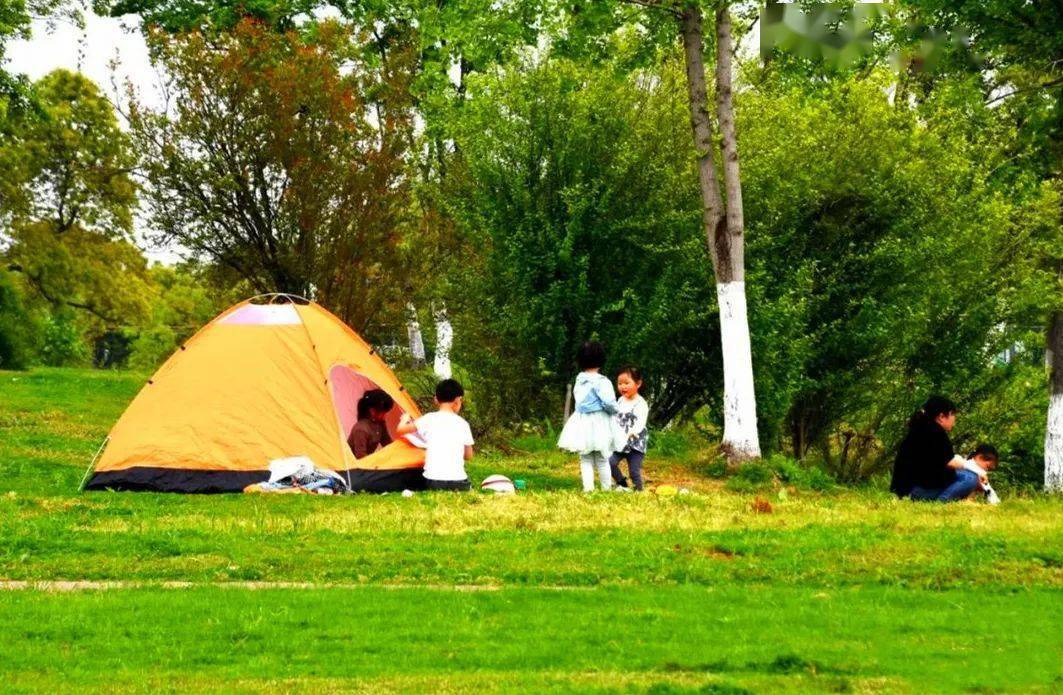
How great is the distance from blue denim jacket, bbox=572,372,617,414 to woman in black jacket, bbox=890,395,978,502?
3.16m

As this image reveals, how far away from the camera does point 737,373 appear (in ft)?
69.7

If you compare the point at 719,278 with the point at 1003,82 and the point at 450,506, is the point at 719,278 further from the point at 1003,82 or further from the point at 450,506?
the point at 1003,82

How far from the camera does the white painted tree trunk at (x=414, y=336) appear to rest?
2861cm

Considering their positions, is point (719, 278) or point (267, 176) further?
point (267, 176)

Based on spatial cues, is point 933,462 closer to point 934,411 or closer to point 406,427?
point 934,411

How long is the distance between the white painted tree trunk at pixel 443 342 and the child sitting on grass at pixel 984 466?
400 inches

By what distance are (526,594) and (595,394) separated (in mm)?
6487

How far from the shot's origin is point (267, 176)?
90.7 feet

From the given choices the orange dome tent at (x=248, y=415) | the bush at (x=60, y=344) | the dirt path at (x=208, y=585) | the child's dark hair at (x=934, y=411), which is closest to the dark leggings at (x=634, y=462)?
the orange dome tent at (x=248, y=415)

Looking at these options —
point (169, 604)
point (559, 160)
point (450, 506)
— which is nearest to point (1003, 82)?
point (559, 160)

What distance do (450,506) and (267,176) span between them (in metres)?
13.9

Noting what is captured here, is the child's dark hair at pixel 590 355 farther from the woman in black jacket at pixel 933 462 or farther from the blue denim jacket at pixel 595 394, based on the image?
the woman in black jacket at pixel 933 462

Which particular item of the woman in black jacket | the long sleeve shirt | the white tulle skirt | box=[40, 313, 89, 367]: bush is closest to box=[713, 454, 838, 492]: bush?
the long sleeve shirt

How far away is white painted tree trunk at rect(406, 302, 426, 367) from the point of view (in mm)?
28609
